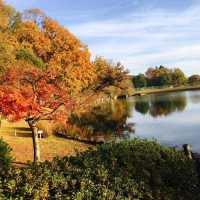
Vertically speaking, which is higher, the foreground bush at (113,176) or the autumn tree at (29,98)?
the autumn tree at (29,98)

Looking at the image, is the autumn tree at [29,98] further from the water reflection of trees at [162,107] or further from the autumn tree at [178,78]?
the autumn tree at [178,78]

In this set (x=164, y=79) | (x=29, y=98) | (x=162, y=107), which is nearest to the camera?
(x=29, y=98)

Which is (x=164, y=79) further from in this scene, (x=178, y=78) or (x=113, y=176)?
(x=113, y=176)

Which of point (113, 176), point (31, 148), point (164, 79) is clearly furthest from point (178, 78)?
point (113, 176)

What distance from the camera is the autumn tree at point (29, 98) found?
12656mm

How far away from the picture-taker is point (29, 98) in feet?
42.4

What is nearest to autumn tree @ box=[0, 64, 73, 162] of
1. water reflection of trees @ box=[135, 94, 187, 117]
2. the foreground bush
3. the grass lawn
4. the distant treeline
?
the grass lawn

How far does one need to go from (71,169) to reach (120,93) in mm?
86434

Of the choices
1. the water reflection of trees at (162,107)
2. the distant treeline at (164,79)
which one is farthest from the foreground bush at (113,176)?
the distant treeline at (164,79)

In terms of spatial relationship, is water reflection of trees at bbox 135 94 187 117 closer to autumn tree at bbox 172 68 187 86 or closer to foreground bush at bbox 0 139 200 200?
foreground bush at bbox 0 139 200 200

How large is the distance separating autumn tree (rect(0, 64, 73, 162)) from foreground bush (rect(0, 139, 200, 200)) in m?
6.64

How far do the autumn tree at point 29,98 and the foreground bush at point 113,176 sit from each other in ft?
21.8

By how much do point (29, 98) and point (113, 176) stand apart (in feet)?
26.1

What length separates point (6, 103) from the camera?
41.5 feet
